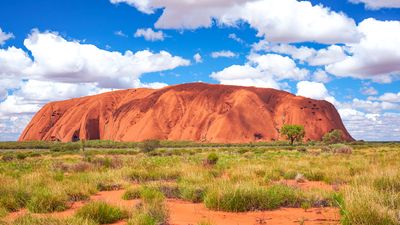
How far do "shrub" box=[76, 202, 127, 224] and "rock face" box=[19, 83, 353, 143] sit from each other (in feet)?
319

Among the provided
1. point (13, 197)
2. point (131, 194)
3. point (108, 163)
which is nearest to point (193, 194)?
point (131, 194)

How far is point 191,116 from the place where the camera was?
4697 inches

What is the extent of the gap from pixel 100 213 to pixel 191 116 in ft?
366

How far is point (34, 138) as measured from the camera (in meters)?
134

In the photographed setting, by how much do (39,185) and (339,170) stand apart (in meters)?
11.7

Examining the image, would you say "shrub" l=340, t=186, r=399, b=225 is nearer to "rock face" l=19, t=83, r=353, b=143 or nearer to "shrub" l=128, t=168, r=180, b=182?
"shrub" l=128, t=168, r=180, b=182

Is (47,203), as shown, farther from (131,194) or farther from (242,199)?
(242,199)

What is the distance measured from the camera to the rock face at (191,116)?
11164 centimetres

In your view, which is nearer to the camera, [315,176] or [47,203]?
[47,203]

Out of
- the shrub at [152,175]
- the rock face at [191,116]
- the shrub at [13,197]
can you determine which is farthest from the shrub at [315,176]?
the rock face at [191,116]

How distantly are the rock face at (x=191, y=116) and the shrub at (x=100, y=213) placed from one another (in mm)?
97099

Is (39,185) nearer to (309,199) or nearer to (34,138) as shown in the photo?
(309,199)

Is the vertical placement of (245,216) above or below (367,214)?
below

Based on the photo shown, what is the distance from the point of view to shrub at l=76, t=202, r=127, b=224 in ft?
25.2
